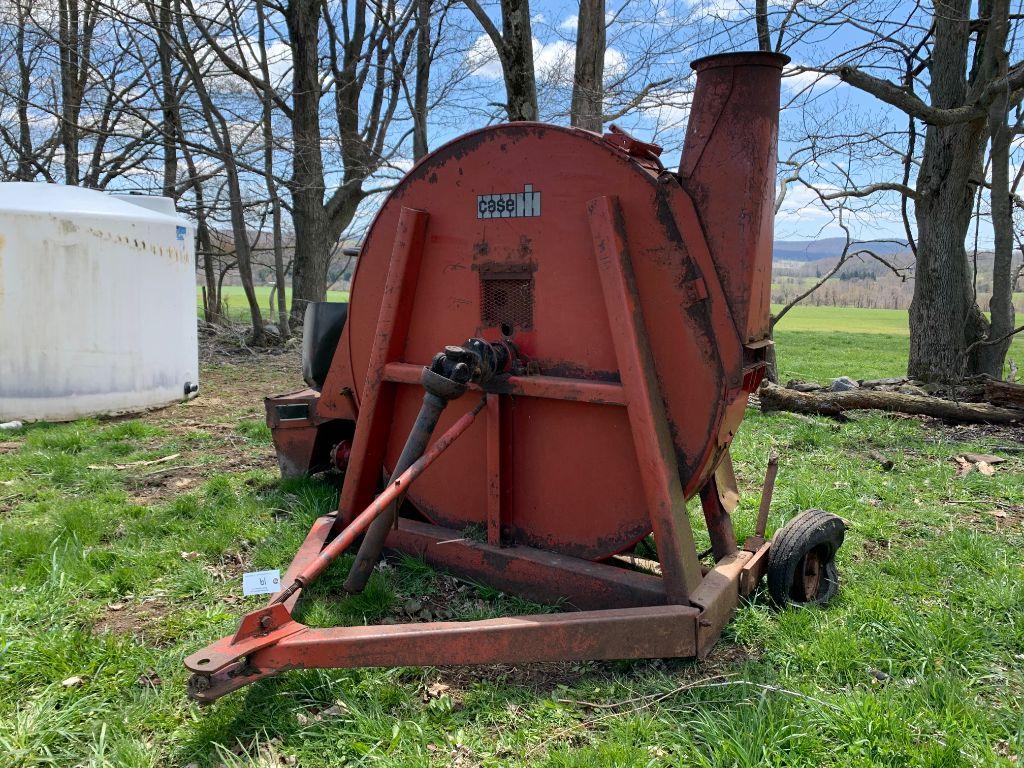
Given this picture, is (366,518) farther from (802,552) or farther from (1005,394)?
(1005,394)

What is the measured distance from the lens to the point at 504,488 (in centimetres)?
334

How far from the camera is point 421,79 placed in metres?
14.1

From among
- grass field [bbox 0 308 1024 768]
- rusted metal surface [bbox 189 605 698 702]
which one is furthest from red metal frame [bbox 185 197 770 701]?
grass field [bbox 0 308 1024 768]

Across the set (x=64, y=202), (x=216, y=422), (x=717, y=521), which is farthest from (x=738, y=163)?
(x=64, y=202)

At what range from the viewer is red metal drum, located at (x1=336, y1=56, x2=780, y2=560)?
9.42 feet

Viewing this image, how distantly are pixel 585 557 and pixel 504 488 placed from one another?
1.57ft

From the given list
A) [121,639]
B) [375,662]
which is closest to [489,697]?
[375,662]

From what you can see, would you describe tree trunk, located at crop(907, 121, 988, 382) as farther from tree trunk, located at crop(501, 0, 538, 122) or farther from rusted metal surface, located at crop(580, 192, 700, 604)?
rusted metal surface, located at crop(580, 192, 700, 604)

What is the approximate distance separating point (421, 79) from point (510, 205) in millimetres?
12128

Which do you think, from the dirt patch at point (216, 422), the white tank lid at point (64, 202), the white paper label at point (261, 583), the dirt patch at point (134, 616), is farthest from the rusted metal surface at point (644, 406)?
the white tank lid at point (64, 202)

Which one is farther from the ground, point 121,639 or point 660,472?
point 660,472

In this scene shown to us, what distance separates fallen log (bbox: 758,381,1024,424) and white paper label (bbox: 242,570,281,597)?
243 inches

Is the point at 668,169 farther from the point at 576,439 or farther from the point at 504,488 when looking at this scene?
the point at 504,488

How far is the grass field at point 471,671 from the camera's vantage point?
233 cm
